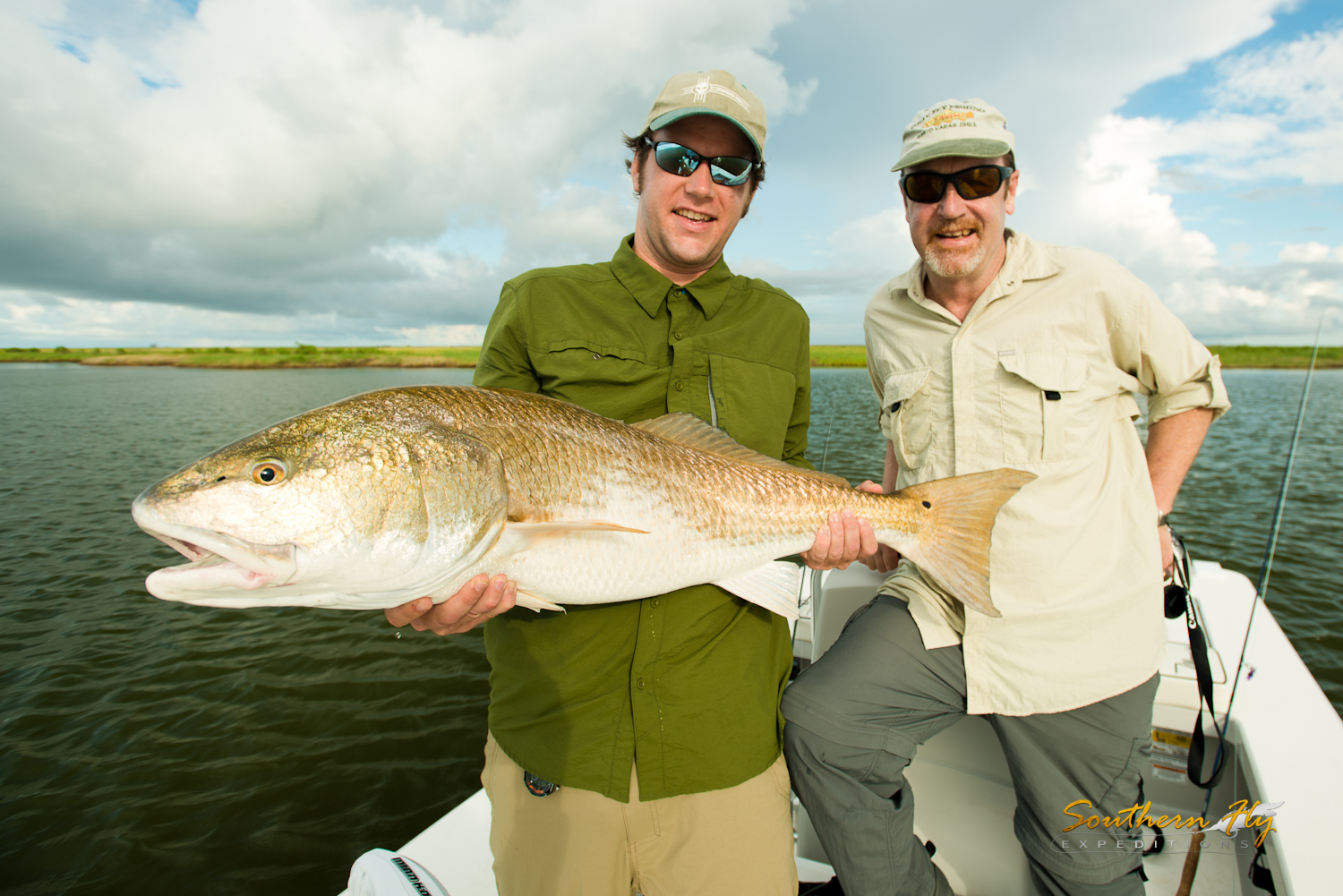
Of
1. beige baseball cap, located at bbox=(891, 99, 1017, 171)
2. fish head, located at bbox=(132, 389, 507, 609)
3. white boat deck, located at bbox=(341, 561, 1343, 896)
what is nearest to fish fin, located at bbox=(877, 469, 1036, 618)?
white boat deck, located at bbox=(341, 561, 1343, 896)

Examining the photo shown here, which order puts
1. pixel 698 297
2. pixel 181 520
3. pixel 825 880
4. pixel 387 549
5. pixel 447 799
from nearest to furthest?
pixel 181 520 < pixel 387 549 < pixel 698 297 < pixel 825 880 < pixel 447 799

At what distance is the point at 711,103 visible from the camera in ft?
7.91

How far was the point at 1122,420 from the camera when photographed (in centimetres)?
290

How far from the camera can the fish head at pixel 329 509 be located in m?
1.67

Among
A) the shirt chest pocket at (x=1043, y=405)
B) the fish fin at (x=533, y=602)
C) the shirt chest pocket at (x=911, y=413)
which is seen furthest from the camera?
the shirt chest pocket at (x=911, y=413)

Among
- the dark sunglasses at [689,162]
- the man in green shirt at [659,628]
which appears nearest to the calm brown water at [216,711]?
the man in green shirt at [659,628]

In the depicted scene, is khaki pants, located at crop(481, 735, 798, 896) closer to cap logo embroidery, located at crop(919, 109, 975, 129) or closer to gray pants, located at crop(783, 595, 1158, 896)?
gray pants, located at crop(783, 595, 1158, 896)

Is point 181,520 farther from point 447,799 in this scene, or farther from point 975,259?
point 447,799

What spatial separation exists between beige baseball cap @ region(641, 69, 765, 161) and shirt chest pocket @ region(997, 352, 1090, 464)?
5.13 feet

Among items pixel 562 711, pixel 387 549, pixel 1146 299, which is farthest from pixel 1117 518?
pixel 387 549

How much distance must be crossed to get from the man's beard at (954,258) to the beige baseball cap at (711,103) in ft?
3.33

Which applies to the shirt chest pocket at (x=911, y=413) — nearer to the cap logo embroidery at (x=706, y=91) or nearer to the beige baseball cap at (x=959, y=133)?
the beige baseball cap at (x=959, y=133)

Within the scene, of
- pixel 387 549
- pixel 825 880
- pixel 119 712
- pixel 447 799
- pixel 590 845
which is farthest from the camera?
pixel 119 712

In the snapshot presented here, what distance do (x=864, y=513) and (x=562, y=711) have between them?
148 centimetres
